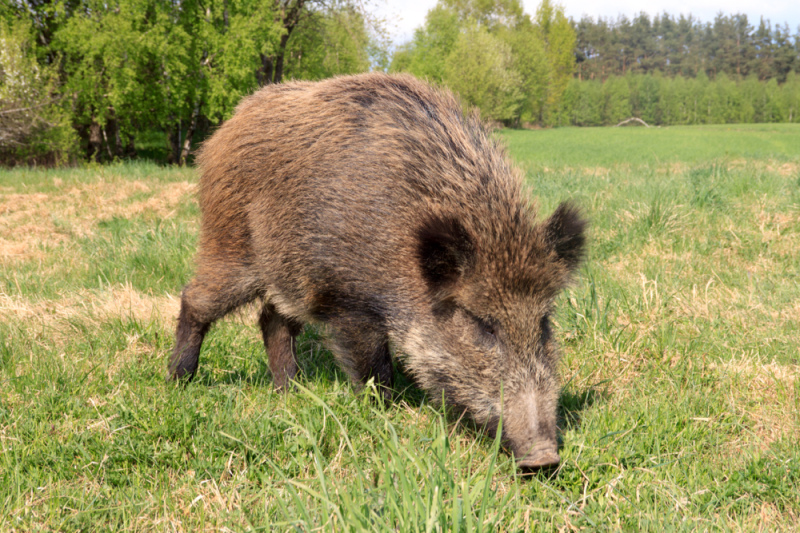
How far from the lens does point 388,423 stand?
2.03 metres

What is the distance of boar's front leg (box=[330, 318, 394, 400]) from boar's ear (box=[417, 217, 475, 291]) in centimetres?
43

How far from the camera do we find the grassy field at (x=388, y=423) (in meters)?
2.06

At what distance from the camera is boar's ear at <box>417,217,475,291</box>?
2.58 metres

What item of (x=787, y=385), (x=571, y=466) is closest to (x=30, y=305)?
(x=571, y=466)

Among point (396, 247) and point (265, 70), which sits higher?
point (265, 70)

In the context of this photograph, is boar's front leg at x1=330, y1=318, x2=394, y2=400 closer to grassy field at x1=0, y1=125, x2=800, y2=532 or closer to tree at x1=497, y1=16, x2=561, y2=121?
grassy field at x1=0, y1=125, x2=800, y2=532

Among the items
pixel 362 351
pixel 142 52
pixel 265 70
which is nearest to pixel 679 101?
pixel 265 70

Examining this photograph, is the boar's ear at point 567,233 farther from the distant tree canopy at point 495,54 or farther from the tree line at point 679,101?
the tree line at point 679,101

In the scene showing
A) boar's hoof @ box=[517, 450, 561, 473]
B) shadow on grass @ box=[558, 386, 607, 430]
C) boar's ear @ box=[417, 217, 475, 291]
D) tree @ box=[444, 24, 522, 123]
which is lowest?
shadow on grass @ box=[558, 386, 607, 430]

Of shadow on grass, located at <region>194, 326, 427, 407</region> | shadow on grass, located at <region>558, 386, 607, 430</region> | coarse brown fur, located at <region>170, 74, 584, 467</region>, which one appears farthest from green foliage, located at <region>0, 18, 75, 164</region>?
shadow on grass, located at <region>558, 386, 607, 430</region>

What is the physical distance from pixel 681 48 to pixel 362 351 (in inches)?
6011

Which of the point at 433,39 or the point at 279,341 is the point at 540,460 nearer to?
the point at 279,341

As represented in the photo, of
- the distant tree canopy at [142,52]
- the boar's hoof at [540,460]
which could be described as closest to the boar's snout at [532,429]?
the boar's hoof at [540,460]

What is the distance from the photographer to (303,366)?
373 centimetres
